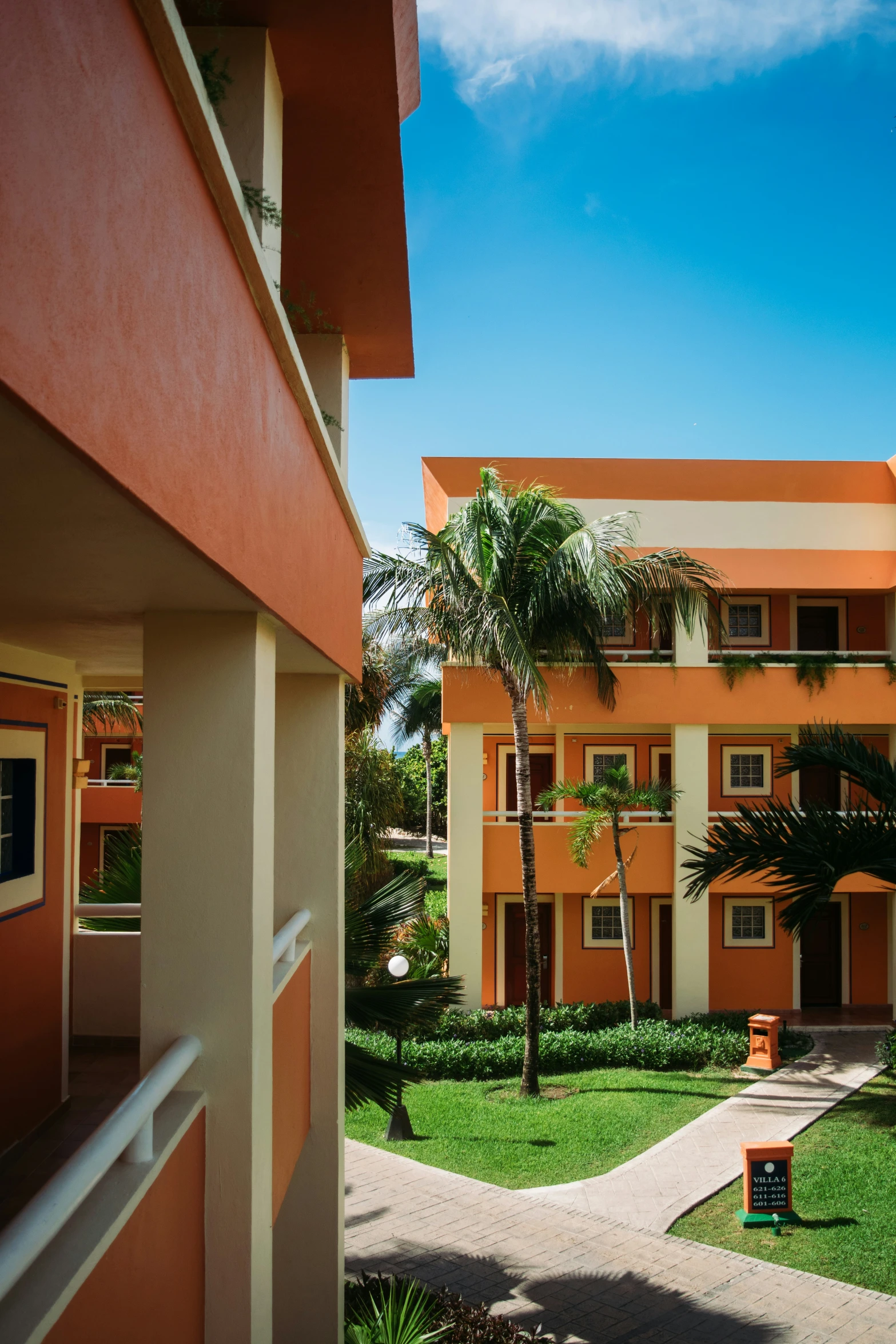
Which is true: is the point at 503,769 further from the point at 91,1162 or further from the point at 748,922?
the point at 91,1162

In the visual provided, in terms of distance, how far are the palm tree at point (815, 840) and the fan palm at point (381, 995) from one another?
3.66 metres

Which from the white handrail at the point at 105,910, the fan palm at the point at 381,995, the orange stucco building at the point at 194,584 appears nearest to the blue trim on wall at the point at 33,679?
the orange stucco building at the point at 194,584

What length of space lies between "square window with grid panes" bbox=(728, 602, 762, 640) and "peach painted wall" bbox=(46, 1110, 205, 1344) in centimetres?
1952

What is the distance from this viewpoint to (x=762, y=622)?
2144cm

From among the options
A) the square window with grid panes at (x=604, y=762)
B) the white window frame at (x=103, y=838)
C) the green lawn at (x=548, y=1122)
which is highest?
the square window with grid panes at (x=604, y=762)

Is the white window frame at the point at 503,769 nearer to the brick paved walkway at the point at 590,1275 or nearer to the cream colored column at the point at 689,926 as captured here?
the cream colored column at the point at 689,926

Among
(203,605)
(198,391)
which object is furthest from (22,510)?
(203,605)

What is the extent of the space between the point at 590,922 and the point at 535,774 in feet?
11.1

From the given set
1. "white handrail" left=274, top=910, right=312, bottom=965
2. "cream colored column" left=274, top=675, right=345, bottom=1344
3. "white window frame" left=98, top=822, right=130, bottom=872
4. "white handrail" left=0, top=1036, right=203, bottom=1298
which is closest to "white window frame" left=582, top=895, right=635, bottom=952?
"white window frame" left=98, top=822, right=130, bottom=872

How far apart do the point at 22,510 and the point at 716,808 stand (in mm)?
20050

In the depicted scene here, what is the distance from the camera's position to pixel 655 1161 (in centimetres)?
1254

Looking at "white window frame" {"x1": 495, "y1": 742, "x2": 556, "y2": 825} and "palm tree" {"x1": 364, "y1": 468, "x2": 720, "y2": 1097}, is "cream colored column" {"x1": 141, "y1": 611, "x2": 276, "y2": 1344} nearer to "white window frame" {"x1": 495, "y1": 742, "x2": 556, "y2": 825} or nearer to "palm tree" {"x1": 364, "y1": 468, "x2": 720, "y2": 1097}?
"palm tree" {"x1": 364, "y1": 468, "x2": 720, "y2": 1097}

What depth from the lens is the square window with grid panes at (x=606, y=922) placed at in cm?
2014

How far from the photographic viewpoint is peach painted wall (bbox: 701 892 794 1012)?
19797 mm
